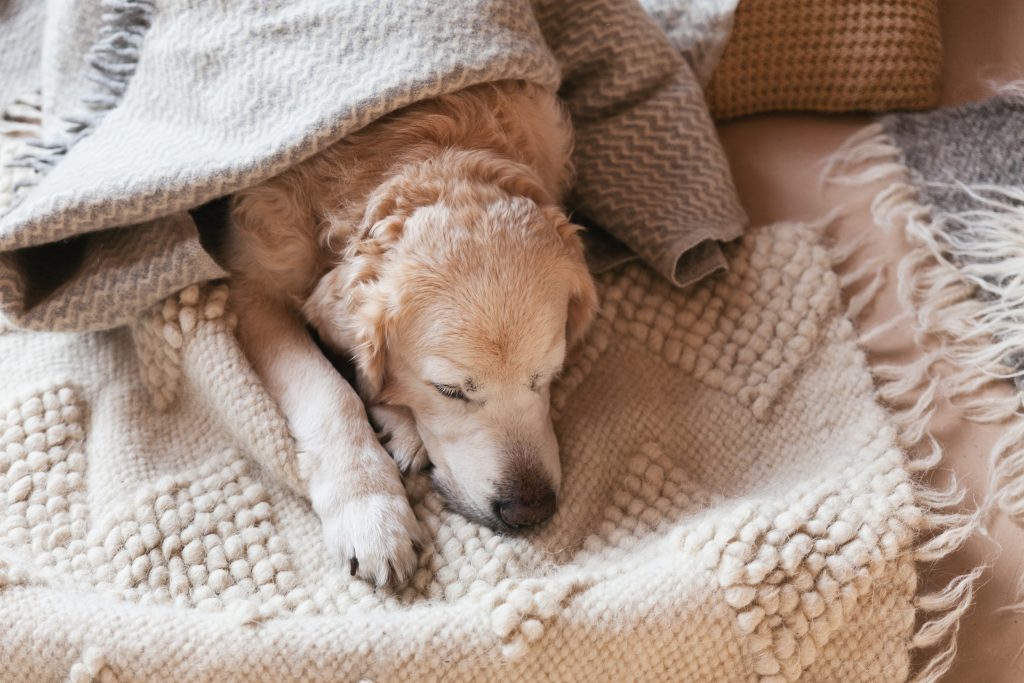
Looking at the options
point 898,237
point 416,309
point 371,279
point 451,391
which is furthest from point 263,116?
point 898,237

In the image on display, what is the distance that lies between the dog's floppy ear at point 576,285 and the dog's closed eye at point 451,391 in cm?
28

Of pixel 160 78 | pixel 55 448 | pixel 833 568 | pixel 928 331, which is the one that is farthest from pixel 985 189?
pixel 55 448

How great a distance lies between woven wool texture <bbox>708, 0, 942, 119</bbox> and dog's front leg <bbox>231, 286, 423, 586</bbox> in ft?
3.97

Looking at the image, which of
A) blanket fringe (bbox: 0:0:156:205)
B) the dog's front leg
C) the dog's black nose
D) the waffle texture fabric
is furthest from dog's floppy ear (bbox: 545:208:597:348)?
blanket fringe (bbox: 0:0:156:205)

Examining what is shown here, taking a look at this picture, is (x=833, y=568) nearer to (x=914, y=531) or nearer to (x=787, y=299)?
(x=914, y=531)

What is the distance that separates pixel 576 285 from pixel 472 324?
0.87 feet

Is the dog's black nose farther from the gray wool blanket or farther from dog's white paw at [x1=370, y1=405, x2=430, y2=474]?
the gray wool blanket

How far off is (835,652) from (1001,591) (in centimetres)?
32

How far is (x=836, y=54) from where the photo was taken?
2.25m

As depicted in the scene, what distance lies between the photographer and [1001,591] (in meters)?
1.64

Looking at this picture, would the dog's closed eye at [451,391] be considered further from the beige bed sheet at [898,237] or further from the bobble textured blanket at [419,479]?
the beige bed sheet at [898,237]

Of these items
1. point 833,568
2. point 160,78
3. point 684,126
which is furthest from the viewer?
point 684,126

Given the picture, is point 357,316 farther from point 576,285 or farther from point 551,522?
point 551,522

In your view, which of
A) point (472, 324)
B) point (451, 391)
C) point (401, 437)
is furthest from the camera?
point (401, 437)
